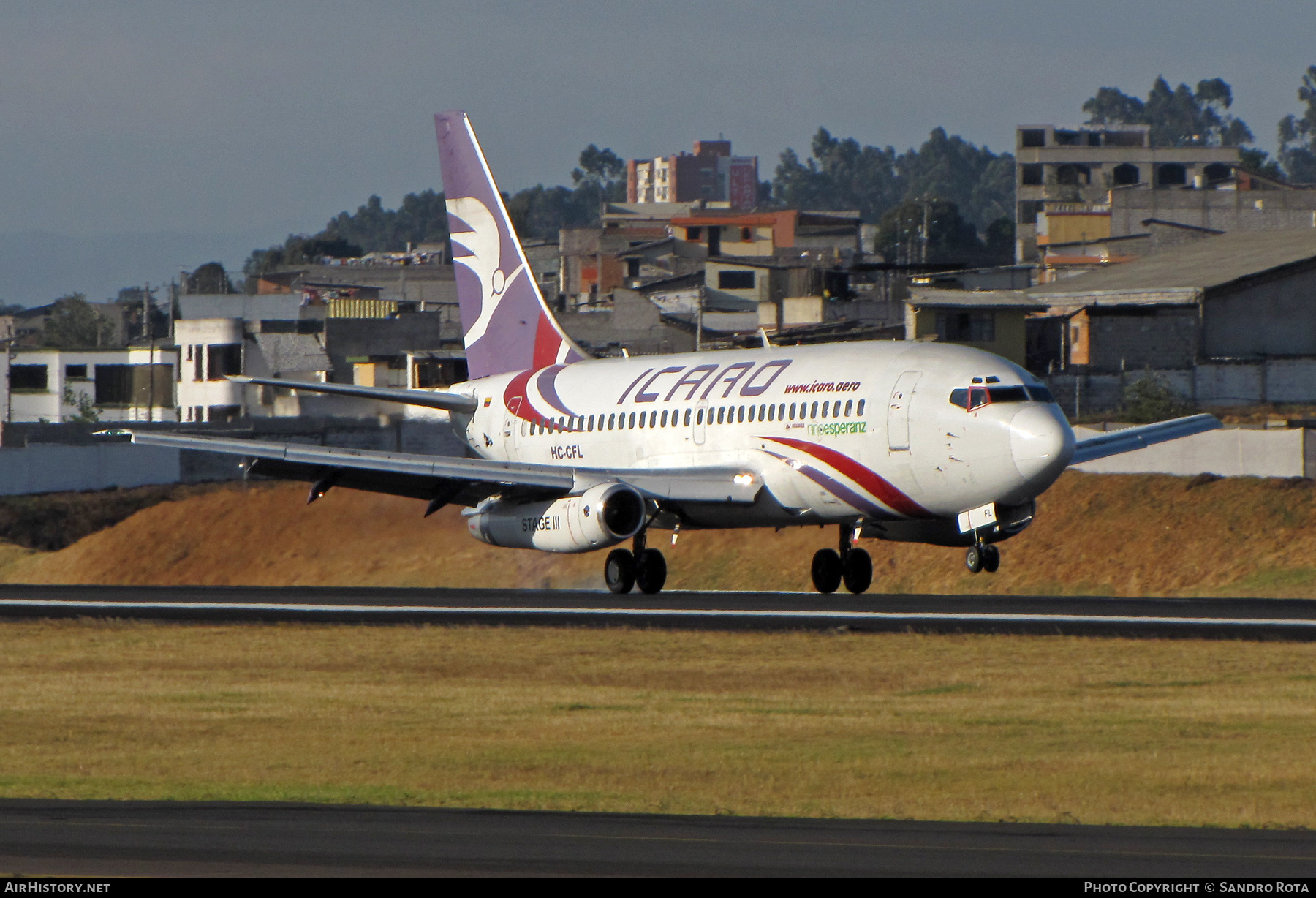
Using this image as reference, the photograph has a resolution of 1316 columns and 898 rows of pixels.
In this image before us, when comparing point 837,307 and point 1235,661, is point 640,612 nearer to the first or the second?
point 1235,661

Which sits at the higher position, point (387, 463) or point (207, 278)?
point (207, 278)

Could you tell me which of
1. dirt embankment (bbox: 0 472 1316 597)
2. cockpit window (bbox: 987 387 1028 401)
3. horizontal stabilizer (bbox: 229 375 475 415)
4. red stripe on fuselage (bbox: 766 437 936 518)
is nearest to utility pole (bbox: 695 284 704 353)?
dirt embankment (bbox: 0 472 1316 597)

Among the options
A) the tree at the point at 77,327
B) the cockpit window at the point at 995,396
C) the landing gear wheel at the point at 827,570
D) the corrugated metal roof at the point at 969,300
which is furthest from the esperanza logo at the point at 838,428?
the tree at the point at 77,327

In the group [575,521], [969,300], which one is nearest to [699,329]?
[969,300]

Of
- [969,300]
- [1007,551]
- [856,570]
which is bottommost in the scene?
[1007,551]

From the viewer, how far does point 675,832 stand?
14.3 metres

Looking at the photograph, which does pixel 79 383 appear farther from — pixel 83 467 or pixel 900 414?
pixel 900 414

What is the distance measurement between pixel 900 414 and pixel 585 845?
2287 centimetres

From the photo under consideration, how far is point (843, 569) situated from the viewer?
39.8 metres

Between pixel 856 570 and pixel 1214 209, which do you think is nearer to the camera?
pixel 856 570

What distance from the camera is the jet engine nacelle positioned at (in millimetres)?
37469

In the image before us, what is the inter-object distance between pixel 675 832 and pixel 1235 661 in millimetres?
14348

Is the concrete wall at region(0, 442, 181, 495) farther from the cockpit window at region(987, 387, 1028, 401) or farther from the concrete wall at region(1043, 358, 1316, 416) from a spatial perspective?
the cockpit window at region(987, 387, 1028, 401)

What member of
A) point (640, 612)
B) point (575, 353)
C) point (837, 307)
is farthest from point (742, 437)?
point (837, 307)
